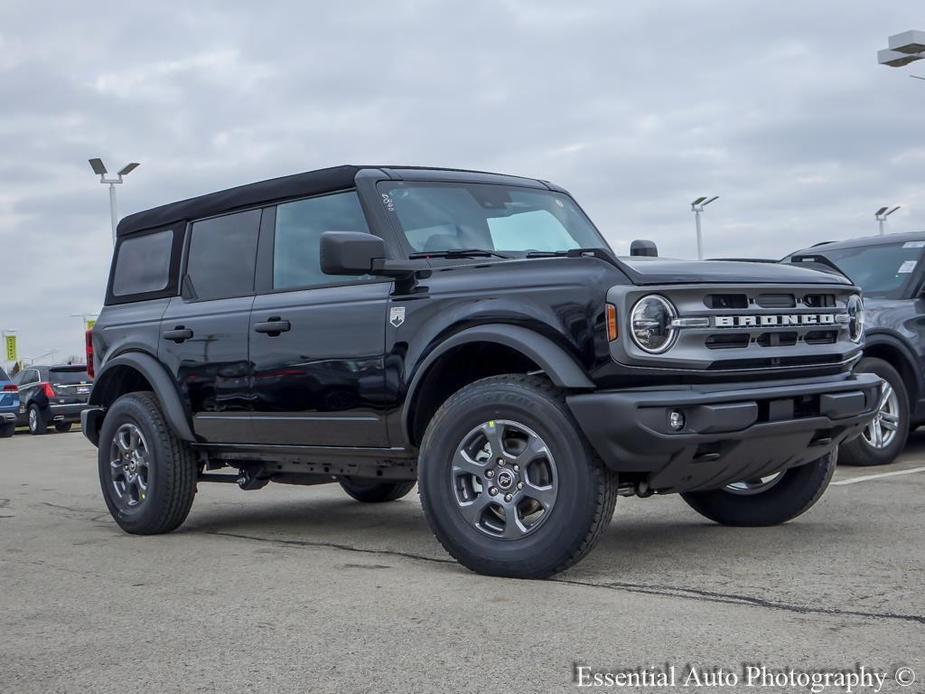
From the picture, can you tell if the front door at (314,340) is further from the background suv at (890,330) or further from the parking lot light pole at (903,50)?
Answer: the parking lot light pole at (903,50)

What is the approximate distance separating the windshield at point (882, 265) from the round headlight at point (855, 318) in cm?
379

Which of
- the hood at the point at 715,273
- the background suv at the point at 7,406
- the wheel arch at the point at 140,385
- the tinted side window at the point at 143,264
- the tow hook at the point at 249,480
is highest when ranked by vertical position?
the tinted side window at the point at 143,264

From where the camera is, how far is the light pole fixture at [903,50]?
692 inches

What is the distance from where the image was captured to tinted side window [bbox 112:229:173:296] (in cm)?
762

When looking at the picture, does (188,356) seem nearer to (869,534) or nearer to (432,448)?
(432,448)

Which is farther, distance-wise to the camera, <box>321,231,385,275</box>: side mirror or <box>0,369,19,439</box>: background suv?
<box>0,369,19,439</box>: background suv

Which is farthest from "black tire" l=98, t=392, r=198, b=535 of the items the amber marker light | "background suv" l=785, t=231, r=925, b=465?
"background suv" l=785, t=231, r=925, b=465

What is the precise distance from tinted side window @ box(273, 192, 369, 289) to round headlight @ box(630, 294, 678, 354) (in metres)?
1.74

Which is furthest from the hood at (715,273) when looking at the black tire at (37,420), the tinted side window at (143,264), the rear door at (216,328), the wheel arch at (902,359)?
the black tire at (37,420)

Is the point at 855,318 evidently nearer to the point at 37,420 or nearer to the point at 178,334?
the point at 178,334

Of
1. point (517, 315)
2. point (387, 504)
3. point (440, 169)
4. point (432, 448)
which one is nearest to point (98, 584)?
point (432, 448)

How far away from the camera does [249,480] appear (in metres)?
7.04

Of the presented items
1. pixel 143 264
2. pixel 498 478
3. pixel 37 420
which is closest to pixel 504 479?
pixel 498 478

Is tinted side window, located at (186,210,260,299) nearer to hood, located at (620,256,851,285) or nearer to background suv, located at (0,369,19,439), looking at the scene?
hood, located at (620,256,851,285)
